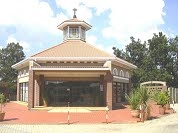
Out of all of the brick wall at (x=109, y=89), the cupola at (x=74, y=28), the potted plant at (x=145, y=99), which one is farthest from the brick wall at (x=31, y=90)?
the potted plant at (x=145, y=99)

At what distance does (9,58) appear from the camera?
7319cm

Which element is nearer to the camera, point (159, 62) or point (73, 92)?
point (73, 92)

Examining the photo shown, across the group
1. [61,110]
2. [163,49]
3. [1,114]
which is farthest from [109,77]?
[163,49]

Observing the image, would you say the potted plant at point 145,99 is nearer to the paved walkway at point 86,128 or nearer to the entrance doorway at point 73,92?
the paved walkway at point 86,128

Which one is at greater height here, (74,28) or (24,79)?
(74,28)

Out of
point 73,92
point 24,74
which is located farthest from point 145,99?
point 24,74

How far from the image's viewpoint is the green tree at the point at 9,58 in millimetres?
70688

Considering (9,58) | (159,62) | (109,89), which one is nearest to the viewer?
(109,89)

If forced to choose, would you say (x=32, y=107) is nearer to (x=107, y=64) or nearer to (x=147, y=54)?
(x=107, y=64)

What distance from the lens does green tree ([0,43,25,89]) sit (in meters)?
70.7

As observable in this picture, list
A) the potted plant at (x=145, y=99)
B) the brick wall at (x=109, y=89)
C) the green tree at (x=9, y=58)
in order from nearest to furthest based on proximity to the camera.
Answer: the potted plant at (x=145, y=99), the brick wall at (x=109, y=89), the green tree at (x=9, y=58)

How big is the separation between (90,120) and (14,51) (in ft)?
173

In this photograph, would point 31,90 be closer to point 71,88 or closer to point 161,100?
point 71,88

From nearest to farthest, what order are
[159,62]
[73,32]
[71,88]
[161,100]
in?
1. [161,100]
2. [71,88]
3. [73,32]
4. [159,62]
